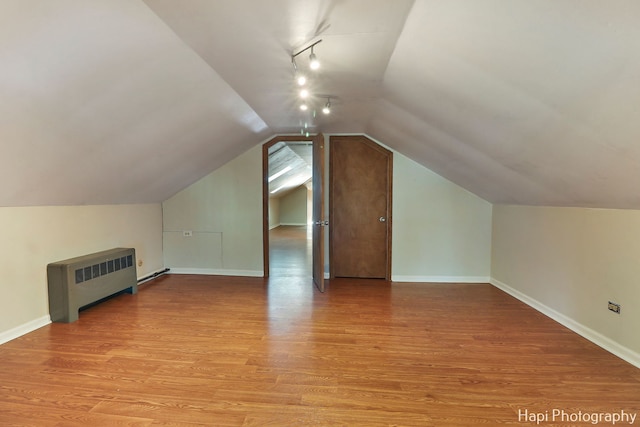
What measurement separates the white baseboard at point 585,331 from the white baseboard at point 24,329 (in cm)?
499

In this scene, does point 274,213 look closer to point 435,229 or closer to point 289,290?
point 289,290

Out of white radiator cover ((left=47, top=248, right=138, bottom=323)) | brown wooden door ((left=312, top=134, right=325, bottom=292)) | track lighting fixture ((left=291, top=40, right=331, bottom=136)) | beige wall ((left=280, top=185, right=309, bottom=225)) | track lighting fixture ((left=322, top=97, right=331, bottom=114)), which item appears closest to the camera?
track lighting fixture ((left=291, top=40, right=331, bottom=136))

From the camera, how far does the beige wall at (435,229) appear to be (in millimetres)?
4324

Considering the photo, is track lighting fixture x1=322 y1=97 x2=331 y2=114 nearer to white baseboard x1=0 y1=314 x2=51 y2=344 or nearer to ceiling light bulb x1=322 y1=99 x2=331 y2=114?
ceiling light bulb x1=322 y1=99 x2=331 y2=114

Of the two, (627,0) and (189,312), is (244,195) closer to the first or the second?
(189,312)

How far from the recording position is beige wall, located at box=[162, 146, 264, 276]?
469 centimetres

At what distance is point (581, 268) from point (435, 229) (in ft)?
6.06

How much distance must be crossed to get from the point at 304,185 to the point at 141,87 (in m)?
11.3

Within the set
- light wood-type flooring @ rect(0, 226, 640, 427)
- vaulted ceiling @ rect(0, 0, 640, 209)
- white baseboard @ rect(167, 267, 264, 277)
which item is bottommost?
light wood-type flooring @ rect(0, 226, 640, 427)

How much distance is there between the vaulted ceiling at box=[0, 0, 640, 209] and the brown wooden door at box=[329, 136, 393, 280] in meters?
1.37

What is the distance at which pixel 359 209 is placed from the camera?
461 cm

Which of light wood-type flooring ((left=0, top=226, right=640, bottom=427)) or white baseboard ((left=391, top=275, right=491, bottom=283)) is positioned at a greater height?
white baseboard ((left=391, top=275, right=491, bottom=283))

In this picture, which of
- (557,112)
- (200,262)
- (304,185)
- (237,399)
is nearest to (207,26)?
(557,112)

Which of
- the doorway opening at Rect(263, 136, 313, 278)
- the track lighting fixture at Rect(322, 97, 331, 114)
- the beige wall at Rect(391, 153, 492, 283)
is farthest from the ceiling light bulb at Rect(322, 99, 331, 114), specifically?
the beige wall at Rect(391, 153, 492, 283)
